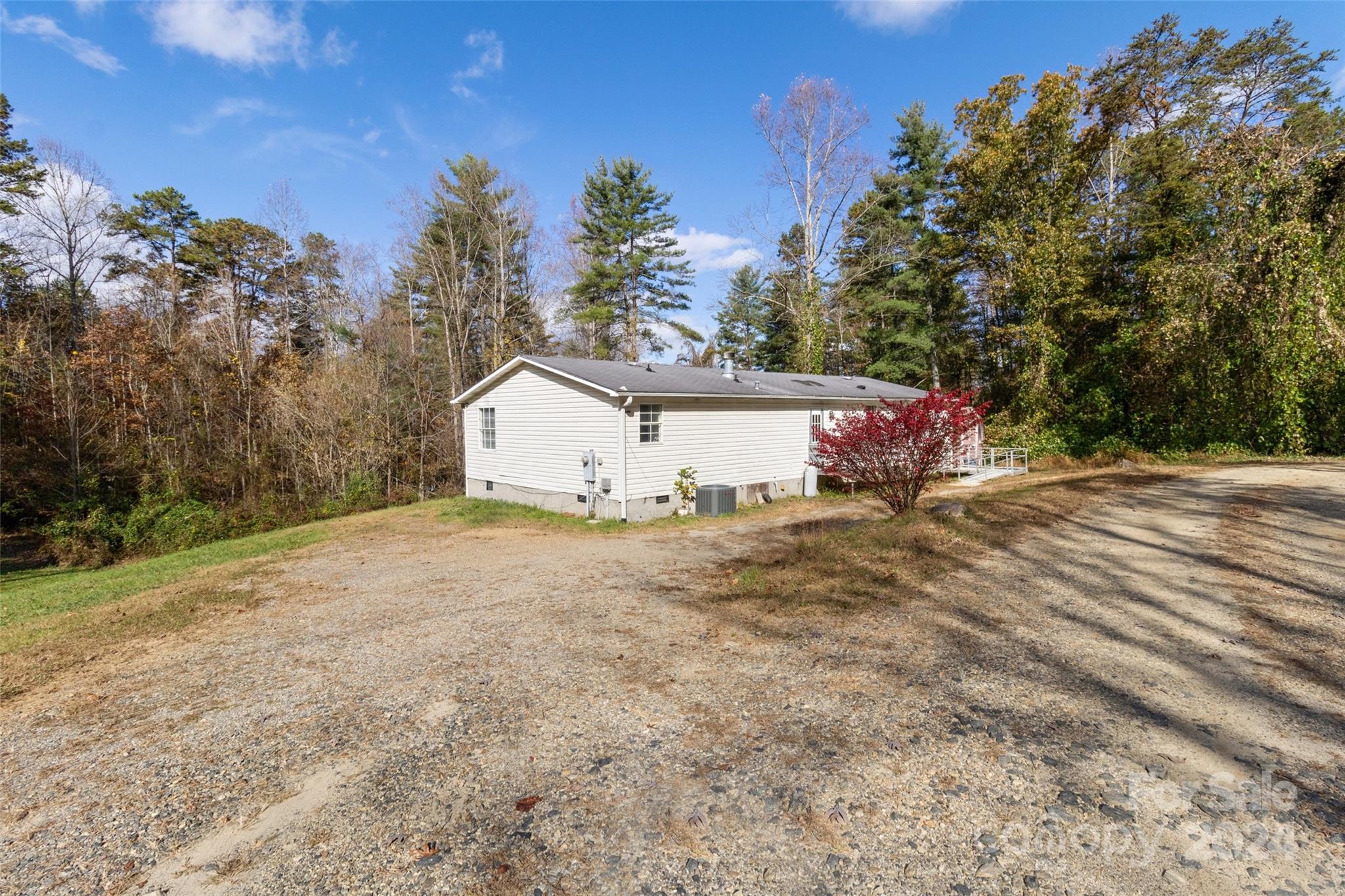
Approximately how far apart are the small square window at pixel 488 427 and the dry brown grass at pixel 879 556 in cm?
984

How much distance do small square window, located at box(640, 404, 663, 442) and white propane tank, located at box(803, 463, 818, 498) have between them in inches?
203

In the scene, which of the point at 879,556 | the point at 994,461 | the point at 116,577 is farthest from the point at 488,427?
the point at 994,461

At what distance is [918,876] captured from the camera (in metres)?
2.15

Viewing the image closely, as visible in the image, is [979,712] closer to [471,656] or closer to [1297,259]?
[471,656]

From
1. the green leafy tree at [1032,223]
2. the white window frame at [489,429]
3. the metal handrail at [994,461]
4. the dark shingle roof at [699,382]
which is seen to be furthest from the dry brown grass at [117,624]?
the green leafy tree at [1032,223]

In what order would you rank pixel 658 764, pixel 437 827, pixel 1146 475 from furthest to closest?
1. pixel 1146 475
2. pixel 658 764
3. pixel 437 827

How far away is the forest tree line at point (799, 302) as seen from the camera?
14133 mm

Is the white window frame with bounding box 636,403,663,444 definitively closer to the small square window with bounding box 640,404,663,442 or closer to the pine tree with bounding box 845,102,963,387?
the small square window with bounding box 640,404,663,442

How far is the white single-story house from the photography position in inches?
452

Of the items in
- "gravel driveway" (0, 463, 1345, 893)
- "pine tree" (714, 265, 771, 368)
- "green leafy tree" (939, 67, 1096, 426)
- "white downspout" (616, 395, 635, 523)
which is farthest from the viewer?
"pine tree" (714, 265, 771, 368)

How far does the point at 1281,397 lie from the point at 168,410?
31.9 m

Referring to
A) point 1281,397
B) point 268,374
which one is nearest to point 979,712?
point 1281,397

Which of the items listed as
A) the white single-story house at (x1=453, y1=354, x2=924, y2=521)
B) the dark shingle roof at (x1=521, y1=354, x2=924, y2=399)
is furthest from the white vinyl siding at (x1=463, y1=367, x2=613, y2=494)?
the dark shingle roof at (x1=521, y1=354, x2=924, y2=399)

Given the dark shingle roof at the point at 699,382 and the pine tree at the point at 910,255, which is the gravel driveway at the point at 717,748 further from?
the pine tree at the point at 910,255
